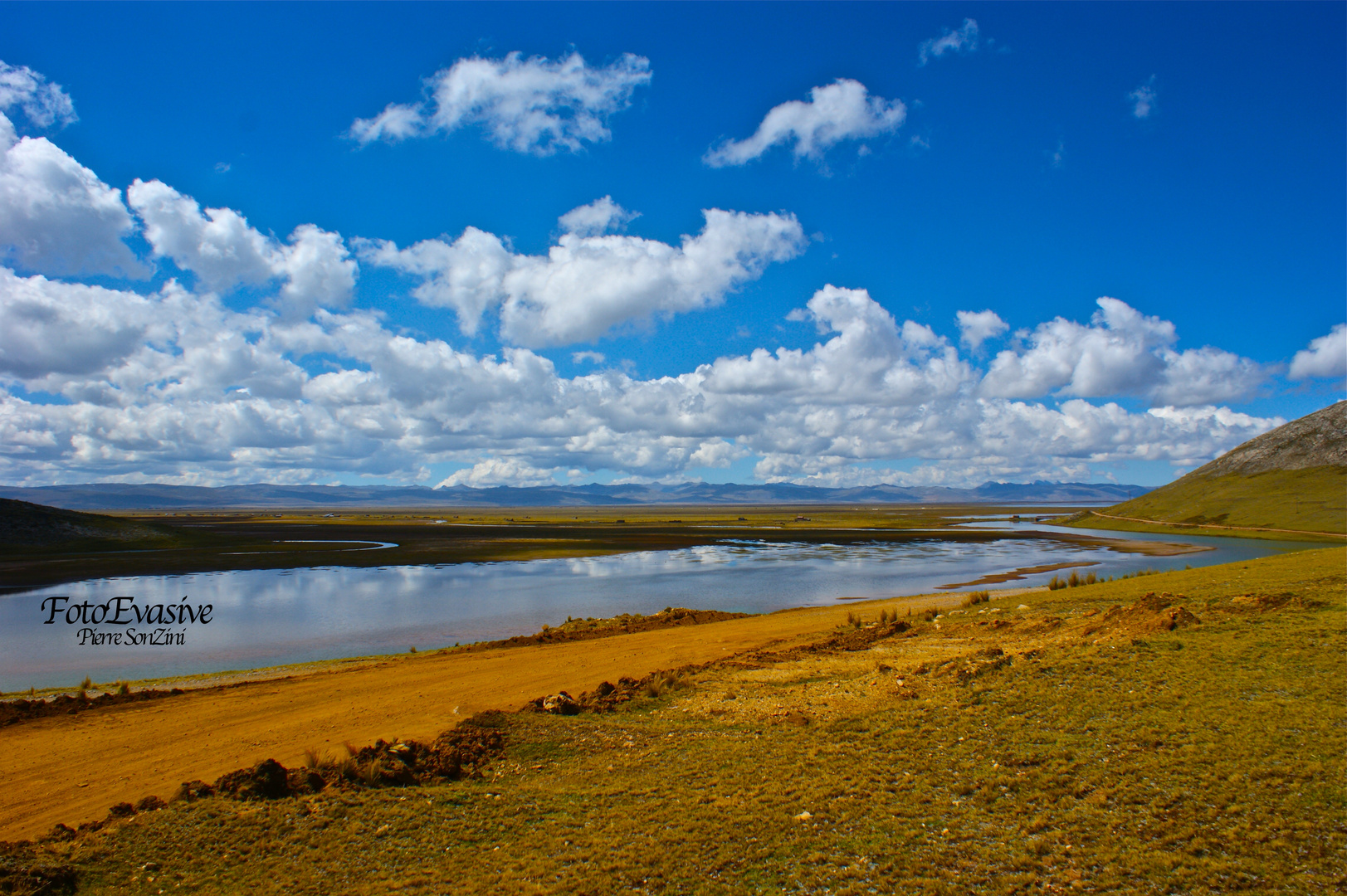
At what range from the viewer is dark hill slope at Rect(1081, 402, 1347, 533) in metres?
78.9

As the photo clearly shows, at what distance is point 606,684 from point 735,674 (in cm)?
319

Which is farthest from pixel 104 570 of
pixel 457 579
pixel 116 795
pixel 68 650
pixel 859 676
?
pixel 859 676

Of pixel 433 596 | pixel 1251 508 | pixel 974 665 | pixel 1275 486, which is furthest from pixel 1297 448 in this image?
pixel 433 596

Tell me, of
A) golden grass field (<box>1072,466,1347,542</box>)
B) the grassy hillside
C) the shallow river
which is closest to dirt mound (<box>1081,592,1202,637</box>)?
the shallow river

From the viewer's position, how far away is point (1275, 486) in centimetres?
9175

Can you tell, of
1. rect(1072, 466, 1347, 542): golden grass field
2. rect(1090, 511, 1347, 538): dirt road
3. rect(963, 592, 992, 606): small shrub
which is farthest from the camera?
rect(1072, 466, 1347, 542): golden grass field

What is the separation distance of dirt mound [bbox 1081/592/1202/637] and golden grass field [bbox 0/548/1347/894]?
0.29ft

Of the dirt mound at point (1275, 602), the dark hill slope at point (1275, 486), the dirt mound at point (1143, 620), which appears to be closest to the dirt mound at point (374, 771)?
the dirt mound at point (1143, 620)

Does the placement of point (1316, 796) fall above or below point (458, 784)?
above

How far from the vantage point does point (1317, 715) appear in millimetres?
8875

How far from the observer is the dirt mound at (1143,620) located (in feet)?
46.2

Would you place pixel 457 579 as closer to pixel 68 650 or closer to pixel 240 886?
pixel 68 650

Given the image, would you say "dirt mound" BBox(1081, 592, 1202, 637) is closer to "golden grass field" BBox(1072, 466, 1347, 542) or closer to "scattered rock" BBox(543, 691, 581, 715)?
"scattered rock" BBox(543, 691, 581, 715)

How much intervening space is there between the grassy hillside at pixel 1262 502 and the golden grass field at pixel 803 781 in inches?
3355
